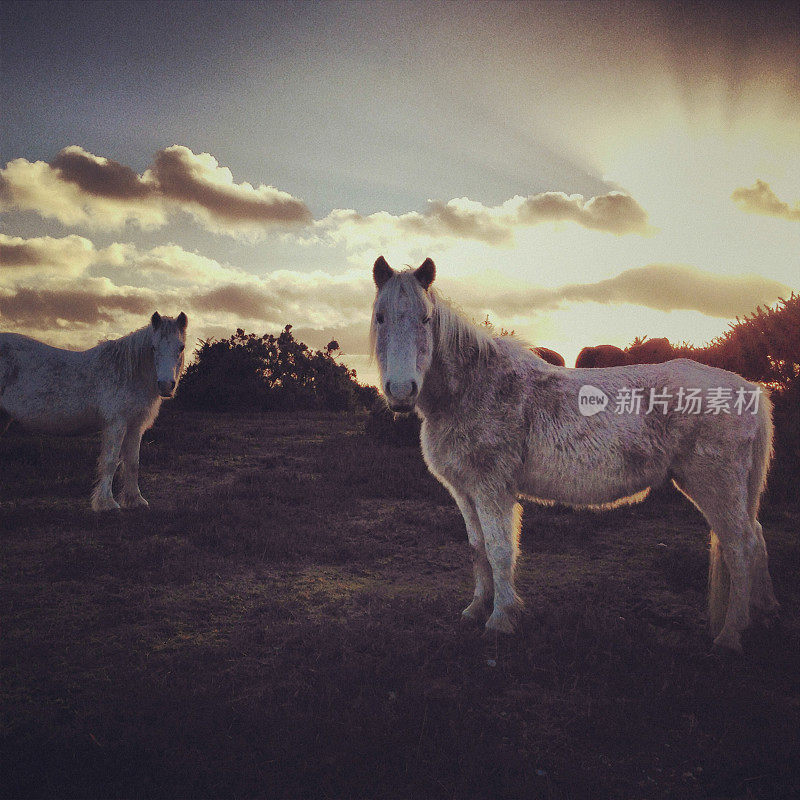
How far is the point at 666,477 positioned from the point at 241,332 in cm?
2743

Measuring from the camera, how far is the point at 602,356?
12328 mm

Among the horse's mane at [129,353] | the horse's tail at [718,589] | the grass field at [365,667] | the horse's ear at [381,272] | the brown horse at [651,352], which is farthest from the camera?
the brown horse at [651,352]

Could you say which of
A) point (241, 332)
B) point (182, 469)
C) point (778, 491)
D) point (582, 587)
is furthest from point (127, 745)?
point (241, 332)

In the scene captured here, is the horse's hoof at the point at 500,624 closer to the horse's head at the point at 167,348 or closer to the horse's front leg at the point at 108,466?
the horse's head at the point at 167,348

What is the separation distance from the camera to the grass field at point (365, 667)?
104 inches

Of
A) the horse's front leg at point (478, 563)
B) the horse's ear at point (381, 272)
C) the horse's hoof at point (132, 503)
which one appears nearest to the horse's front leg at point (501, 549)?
the horse's front leg at point (478, 563)

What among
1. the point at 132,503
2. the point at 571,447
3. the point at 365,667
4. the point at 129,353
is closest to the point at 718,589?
the point at 571,447

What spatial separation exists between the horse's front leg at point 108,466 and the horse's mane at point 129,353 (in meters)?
0.85

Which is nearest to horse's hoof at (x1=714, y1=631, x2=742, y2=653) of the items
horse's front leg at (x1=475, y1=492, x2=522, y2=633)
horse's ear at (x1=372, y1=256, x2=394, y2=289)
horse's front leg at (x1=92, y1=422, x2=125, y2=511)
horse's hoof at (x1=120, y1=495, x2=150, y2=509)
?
horse's front leg at (x1=475, y1=492, x2=522, y2=633)

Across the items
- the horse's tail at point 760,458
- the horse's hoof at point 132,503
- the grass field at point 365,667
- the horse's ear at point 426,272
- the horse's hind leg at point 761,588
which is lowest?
the grass field at point 365,667

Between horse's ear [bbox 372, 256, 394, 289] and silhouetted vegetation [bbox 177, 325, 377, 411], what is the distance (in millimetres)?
22668

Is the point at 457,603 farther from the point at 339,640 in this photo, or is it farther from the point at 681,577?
the point at 681,577

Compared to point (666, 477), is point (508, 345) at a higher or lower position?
higher

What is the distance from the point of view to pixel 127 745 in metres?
2.73
